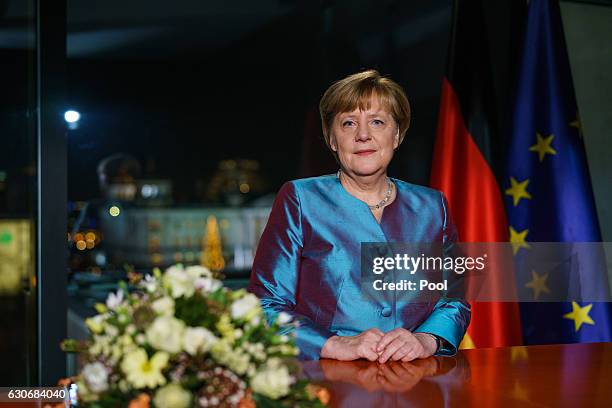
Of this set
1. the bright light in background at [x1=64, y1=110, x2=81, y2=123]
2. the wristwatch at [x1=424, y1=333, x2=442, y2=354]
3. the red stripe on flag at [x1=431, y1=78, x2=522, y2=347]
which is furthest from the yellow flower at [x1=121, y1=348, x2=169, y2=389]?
the bright light in background at [x1=64, y1=110, x2=81, y2=123]

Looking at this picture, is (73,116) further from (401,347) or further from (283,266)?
(401,347)

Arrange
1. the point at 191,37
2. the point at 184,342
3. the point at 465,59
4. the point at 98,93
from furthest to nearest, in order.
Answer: the point at 191,37
the point at 98,93
the point at 465,59
the point at 184,342

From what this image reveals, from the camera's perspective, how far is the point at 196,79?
13.8ft

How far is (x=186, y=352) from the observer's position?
1090 mm

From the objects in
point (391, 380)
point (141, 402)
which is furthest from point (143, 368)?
point (391, 380)

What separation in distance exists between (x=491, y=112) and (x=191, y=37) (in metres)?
1.64

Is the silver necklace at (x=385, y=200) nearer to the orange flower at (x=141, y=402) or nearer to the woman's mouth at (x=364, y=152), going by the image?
the woman's mouth at (x=364, y=152)

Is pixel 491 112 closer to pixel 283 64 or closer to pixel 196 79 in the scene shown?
pixel 283 64

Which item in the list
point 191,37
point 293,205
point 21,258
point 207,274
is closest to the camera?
point 207,274

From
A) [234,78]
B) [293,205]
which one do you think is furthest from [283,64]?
[293,205]

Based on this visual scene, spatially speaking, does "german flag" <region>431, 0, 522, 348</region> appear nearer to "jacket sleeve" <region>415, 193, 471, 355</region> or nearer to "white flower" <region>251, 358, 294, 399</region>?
"jacket sleeve" <region>415, 193, 471, 355</region>

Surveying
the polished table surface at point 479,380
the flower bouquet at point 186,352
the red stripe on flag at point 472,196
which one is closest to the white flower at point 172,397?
the flower bouquet at point 186,352

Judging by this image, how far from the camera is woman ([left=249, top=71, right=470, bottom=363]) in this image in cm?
215

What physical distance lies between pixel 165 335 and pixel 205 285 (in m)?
0.14
